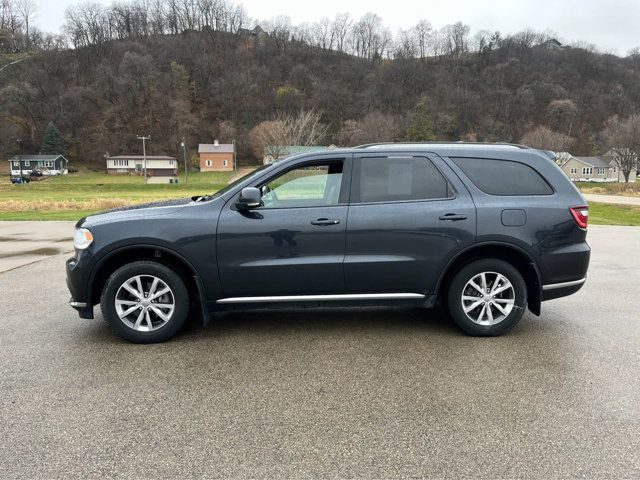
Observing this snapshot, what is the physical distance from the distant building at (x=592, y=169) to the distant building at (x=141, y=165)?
79607 mm

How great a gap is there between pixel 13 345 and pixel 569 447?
468 centimetres

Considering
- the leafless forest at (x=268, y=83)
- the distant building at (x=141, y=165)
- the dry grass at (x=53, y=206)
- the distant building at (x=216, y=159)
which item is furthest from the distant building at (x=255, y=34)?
the dry grass at (x=53, y=206)

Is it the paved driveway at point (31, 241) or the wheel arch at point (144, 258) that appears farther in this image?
the paved driveway at point (31, 241)

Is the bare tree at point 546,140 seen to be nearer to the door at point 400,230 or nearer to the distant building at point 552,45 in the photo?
the distant building at point 552,45

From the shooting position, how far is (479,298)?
4605 mm

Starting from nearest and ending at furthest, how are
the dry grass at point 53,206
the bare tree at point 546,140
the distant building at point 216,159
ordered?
the dry grass at point 53,206, the bare tree at point 546,140, the distant building at point 216,159

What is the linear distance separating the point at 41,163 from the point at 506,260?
108834 millimetres

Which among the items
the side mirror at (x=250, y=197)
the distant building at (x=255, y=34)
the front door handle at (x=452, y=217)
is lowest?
the front door handle at (x=452, y=217)

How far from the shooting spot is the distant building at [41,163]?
92619 millimetres

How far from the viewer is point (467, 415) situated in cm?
312

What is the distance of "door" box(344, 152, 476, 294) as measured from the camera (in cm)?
444

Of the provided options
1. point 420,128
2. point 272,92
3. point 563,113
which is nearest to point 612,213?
point 420,128

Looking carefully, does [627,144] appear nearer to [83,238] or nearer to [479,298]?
[479,298]

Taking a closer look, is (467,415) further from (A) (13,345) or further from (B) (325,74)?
(B) (325,74)
